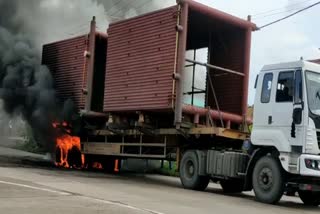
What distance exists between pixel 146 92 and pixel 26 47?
735cm

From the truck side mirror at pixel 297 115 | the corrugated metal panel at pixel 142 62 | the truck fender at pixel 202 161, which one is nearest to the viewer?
the truck side mirror at pixel 297 115

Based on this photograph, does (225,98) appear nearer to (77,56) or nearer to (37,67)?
(77,56)

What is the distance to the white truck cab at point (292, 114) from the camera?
32.3ft

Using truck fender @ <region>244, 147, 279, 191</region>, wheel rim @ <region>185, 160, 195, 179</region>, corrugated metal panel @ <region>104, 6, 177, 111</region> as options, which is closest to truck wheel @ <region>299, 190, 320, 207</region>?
truck fender @ <region>244, 147, 279, 191</region>

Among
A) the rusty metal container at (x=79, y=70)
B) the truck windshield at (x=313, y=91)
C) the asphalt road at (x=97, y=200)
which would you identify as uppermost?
the rusty metal container at (x=79, y=70)

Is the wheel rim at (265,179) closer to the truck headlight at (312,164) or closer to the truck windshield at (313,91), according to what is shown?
the truck headlight at (312,164)

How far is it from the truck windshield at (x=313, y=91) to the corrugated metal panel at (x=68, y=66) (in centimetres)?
736

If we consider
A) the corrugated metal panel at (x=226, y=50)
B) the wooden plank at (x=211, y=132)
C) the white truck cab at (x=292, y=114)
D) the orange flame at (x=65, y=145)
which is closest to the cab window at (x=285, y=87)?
the white truck cab at (x=292, y=114)

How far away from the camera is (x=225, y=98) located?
1372 cm

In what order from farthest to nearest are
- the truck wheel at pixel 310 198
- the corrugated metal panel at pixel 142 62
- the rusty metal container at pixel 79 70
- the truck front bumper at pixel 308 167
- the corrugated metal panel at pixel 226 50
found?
the rusty metal container at pixel 79 70
the corrugated metal panel at pixel 226 50
the corrugated metal panel at pixel 142 62
the truck wheel at pixel 310 198
the truck front bumper at pixel 308 167

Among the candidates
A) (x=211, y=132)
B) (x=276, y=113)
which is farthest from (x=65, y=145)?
(x=276, y=113)

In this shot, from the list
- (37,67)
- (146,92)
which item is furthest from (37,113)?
(146,92)

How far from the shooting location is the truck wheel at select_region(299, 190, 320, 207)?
11.4 metres

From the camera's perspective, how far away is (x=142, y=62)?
12.9m
